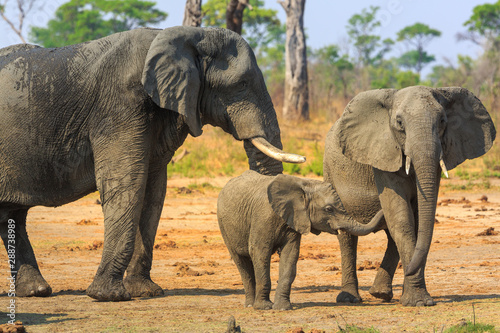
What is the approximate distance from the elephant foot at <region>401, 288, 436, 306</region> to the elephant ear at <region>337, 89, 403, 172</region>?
1.01 meters

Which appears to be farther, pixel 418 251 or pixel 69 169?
pixel 69 169

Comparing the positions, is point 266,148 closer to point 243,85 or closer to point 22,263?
point 243,85

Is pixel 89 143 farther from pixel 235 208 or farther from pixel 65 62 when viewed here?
pixel 235 208

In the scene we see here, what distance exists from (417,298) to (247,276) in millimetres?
1398

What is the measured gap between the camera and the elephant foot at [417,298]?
21.8 feet

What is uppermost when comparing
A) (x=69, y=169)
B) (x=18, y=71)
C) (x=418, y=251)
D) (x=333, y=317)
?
(x=18, y=71)

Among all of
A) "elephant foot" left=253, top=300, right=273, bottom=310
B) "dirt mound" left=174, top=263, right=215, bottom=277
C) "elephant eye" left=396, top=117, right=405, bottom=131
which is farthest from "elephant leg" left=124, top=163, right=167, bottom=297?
"elephant eye" left=396, top=117, right=405, bottom=131

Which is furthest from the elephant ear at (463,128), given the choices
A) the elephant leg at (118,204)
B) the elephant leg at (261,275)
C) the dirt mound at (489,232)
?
the dirt mound at (489,232)

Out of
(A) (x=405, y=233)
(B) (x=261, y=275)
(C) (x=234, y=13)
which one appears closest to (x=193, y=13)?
(C) (x=234, y=13)

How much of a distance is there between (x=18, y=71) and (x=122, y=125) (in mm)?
1093

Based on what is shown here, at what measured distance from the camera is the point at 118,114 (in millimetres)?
7180

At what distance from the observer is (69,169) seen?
7395 millimetres

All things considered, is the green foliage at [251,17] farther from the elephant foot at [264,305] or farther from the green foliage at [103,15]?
the elephant foot at [264,305]

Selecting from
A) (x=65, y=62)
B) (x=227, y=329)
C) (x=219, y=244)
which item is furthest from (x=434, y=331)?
(x=219, y=244)
